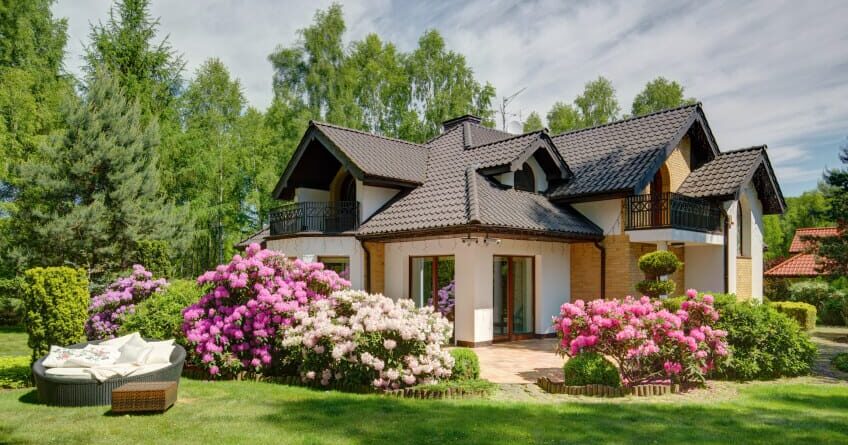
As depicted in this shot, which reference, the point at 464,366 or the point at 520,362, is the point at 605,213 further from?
the point at 464,366

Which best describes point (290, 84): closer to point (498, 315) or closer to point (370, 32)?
point (370, 32)

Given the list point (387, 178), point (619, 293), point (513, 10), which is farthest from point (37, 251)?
point (619, 293)

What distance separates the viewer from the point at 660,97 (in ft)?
132

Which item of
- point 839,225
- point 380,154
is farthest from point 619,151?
point 839,225

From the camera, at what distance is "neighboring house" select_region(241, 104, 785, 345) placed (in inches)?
605

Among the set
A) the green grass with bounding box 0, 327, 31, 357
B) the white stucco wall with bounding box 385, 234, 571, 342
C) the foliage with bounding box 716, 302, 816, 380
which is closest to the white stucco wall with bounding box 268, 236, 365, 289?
the white stucco wall with bounding box 385, 234, 571, 342

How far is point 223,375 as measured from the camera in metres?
10.4

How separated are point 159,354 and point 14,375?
11.3 feet

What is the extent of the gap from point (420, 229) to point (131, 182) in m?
13.9

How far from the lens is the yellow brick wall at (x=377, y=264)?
56.1ft

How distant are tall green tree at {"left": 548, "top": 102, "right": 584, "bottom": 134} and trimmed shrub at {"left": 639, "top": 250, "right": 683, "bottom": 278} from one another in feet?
91.5

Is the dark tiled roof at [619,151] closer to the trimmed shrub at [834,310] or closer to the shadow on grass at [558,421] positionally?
the shadow on grass at [558,421]

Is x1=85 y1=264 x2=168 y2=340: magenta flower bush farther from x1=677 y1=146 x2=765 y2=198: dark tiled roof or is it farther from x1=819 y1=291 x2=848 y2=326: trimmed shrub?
x1=819 y1=291 x2=848 y2=326: trimmed shrub

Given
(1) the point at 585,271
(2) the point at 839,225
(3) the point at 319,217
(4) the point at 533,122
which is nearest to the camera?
(1) the point at 585,271
